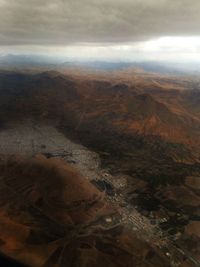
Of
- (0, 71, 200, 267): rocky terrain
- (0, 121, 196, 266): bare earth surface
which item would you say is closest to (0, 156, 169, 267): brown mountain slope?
(0, 71, 200, 267): rocky terrain

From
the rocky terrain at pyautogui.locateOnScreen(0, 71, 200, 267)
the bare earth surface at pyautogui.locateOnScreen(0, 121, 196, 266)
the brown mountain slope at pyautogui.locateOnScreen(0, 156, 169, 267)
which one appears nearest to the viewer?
the brown mountain slope at pyautogui.locateOnScreen(0, 156, 169, 267)

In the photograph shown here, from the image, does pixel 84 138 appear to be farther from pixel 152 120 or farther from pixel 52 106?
pixel 52 106

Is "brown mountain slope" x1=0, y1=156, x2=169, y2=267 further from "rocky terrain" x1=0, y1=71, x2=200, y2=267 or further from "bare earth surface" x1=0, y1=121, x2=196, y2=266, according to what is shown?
"bare earth surface" x1=0, y1=121, x2=196, y2=266

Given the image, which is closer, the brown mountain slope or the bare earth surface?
the brown mountain slope

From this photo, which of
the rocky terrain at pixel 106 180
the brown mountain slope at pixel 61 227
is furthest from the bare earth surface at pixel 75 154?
the brown mountain slope at pixel 61 227

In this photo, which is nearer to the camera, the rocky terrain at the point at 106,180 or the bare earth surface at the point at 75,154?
the rocky terrain at the point at 106,180

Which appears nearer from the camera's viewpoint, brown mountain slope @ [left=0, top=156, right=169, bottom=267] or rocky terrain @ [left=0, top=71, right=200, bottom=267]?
brown mountain slope @ [left=0, top=156, right=169, bottom=267]

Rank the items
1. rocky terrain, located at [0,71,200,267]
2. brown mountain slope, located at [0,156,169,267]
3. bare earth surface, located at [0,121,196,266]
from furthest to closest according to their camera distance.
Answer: bare earth surface, located at [0,121,196,266], rocky terrain, located at [0,71,200,267], brown mountain slope, located at [0,156,169,267]

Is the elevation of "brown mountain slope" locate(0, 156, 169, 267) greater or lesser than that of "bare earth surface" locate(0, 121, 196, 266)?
greater

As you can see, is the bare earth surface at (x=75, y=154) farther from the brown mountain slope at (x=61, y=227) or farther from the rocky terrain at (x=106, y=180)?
the brown mountain slope at (x=61, y=227)

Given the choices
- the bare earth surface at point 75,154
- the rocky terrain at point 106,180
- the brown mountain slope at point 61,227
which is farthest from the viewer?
the bare earth surface at point 75,154

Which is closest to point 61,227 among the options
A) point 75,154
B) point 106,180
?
point 106,180

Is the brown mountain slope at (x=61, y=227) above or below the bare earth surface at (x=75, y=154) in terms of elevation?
above
